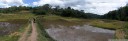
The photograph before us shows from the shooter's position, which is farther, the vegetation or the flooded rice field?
the vegetation

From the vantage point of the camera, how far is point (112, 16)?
352ft

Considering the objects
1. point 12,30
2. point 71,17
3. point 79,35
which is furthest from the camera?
point 71,17

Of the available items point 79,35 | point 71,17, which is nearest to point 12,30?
point 79,35

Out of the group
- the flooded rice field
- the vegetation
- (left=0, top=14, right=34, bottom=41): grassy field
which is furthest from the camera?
the vegetation

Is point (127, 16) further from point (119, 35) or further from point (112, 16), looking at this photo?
point (119, 35)

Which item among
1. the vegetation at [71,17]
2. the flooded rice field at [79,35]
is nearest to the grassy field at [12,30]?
the vegetation at [71,17]

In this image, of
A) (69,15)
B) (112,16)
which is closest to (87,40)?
(69,15)

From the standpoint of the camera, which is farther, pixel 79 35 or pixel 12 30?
pixel 12 30

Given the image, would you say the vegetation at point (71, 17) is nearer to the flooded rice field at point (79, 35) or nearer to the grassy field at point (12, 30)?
the grassy field at point (12, 30)

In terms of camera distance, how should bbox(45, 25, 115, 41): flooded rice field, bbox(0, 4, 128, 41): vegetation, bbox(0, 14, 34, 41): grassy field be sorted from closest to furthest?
bbox(0, 14, 34, 41): grassy field
bbox(45, 25, 115, 41): flooded rice field
bbox(0, 4, 128, 41): vegetation

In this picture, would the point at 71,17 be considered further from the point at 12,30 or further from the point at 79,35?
the point at 79,35

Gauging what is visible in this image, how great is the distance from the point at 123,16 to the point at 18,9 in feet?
175

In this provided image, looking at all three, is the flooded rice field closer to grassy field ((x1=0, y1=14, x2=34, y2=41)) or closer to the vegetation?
grassy field ((x1=0, y1=14, x2=34, y2=41))

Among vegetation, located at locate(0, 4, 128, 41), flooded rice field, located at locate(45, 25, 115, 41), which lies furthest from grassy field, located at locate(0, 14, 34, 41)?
flooded rice field, located at locate(45, 25, 115, 41)
